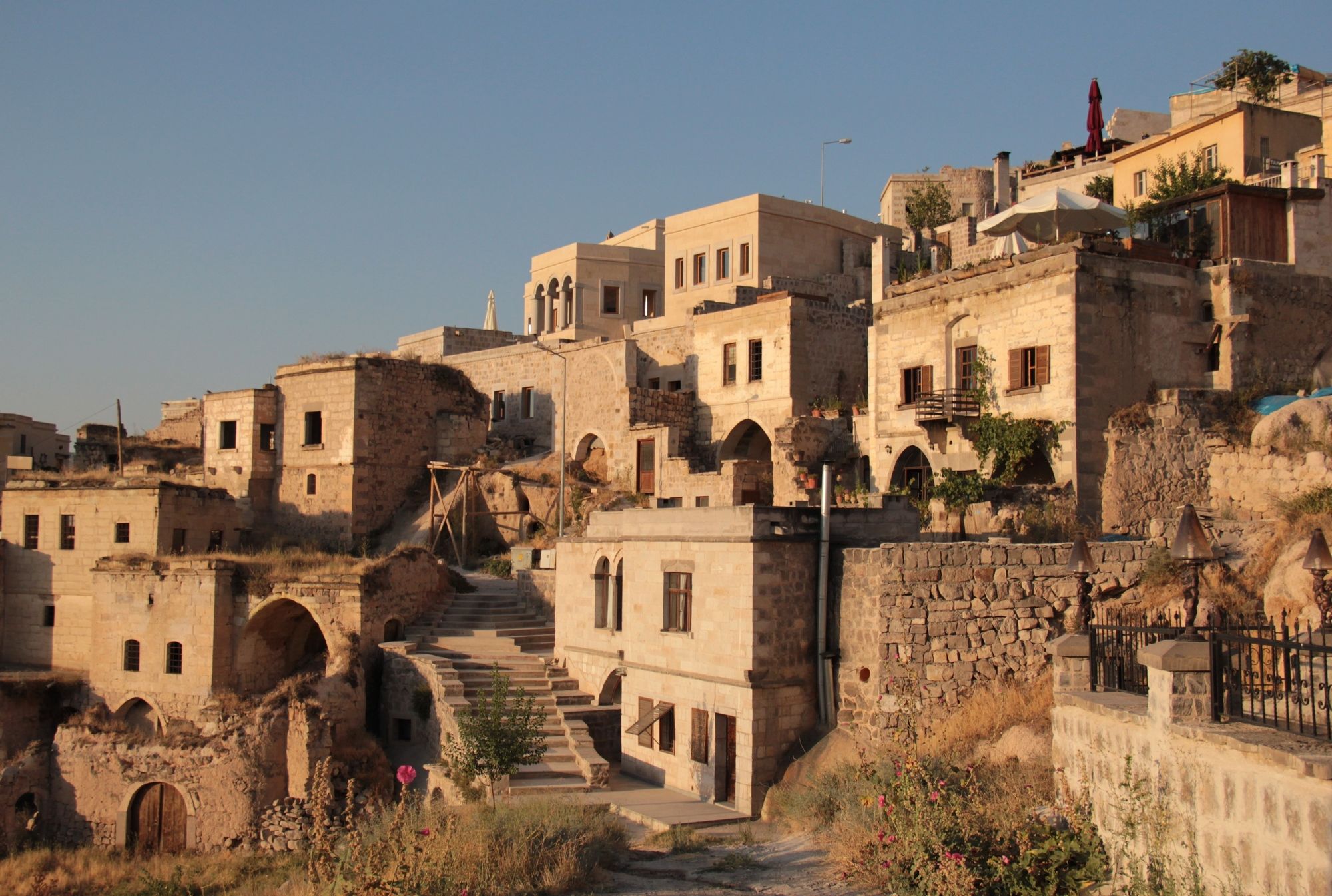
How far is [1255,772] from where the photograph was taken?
818cm

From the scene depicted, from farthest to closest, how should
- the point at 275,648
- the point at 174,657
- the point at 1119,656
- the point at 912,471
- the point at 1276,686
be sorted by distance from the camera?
1. the point at 275,648
2. the point at 912,471
3. the point at 174,657
4. the point at 1119,656
5. the point at 1276,686

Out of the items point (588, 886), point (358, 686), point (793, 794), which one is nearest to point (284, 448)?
point (358, 686)

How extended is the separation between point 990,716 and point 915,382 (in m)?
12.9

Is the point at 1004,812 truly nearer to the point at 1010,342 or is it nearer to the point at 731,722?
the point at 731,722

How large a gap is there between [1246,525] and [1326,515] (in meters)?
1.55

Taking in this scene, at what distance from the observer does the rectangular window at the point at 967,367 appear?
82.1 feet

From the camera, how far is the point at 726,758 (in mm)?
17969

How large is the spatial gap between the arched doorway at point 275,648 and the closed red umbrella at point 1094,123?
146ft

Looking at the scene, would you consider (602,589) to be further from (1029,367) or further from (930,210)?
(930,210)

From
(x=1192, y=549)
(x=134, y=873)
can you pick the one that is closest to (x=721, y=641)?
(x=1192, y=549)

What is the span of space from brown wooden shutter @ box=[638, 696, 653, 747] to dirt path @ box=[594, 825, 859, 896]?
5.59m

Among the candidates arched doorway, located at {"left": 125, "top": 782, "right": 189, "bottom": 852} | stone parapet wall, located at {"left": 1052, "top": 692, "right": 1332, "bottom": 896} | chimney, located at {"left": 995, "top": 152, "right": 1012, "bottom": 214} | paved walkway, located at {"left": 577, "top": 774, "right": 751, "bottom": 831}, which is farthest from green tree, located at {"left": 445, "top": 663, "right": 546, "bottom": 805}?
chimney, located at {"left": 995, "top": 152, "right": 1012, "bottom": 214}

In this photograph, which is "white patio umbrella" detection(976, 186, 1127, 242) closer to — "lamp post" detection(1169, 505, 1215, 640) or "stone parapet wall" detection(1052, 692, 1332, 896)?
"lamp post" detection(1169, 505, 1215, 640)

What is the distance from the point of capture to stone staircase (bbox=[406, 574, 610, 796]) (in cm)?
1920
